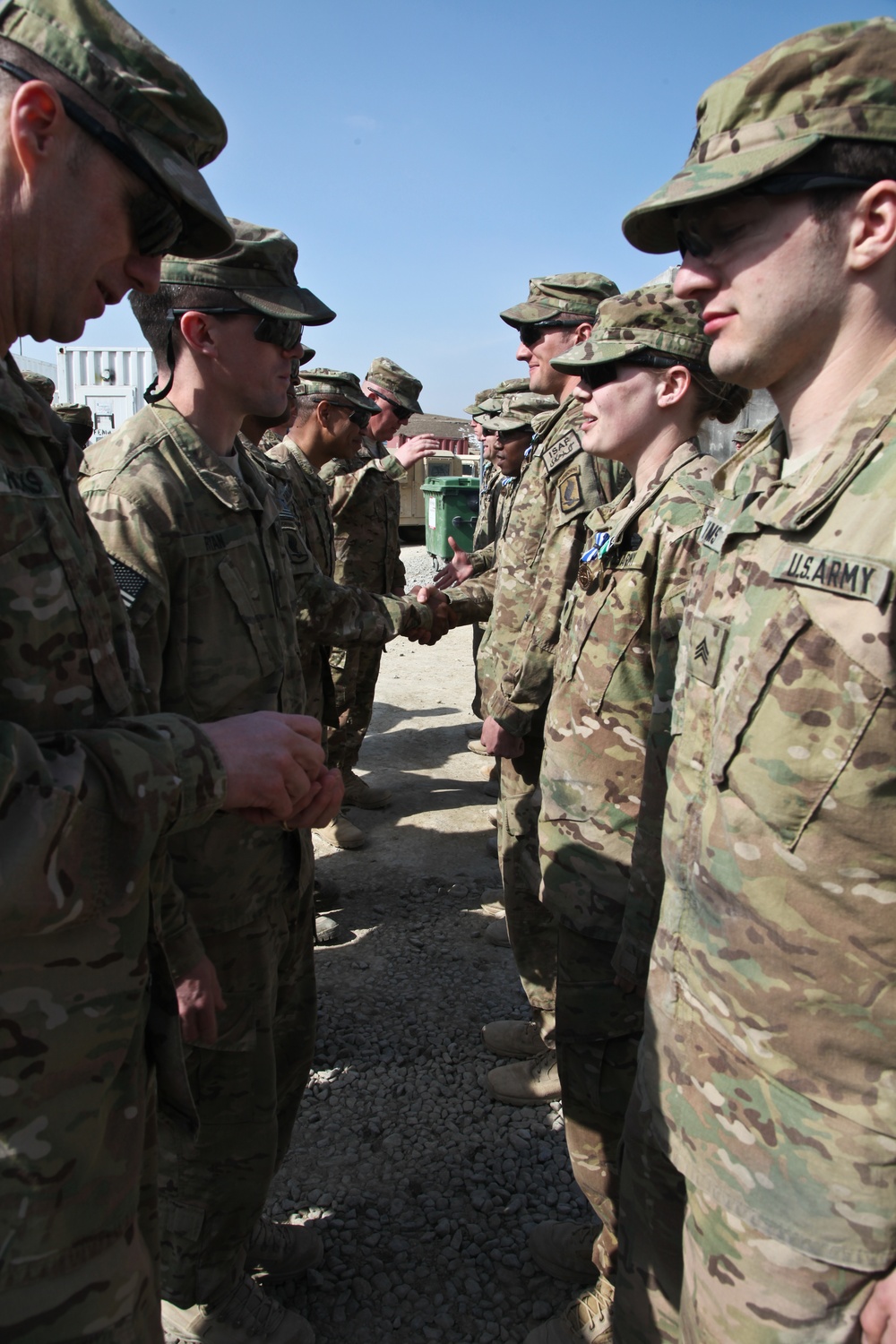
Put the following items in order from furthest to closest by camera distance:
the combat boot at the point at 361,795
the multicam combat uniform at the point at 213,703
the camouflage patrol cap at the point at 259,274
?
1. the combat boot at the point at 361,795
2. the camouflage patrol cap at the point at 259,274
3. the multicam combat uniform at the point at 213,703

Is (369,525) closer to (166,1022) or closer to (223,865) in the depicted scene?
(223,865)

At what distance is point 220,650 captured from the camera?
223cm

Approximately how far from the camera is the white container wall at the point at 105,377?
15469 mm

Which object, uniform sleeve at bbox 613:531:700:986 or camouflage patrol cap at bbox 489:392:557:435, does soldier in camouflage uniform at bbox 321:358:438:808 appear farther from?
uniform sleeve at bbox 613:531:700:986

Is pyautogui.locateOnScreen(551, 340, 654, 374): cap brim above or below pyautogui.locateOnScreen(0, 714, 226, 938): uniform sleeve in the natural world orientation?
above

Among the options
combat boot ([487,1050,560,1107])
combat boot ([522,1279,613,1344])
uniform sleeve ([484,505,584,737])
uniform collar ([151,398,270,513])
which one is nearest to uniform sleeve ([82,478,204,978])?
uniform collar ([151,398,270,513])

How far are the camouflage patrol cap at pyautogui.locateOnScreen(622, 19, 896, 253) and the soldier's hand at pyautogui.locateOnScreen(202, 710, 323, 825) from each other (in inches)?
44.3

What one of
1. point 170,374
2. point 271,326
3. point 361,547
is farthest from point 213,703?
point 361,547

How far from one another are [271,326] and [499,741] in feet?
6.00

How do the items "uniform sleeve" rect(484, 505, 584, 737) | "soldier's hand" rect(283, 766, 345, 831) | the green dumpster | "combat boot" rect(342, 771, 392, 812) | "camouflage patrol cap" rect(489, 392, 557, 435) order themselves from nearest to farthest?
"soldier's hand" rect(283, 766, 345, 831), "uniform sleeve" rect(484, 505, 584, 737), "camouflage patrol cap" rect(489, 392, 557, 435), "combat boot" rect(342, 771, 392, 812), the green dumpster

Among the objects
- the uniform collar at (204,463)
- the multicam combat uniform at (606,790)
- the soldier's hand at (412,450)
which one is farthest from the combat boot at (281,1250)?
the soldier's hand at (412,450)

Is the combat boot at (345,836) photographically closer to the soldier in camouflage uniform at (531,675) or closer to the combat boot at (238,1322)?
the soldier in camouflage uniform at (531,675)

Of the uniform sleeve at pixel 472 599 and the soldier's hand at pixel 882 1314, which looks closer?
the soldier's hand at pixel 882 1314

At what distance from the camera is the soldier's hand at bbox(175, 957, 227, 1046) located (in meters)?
1.93
